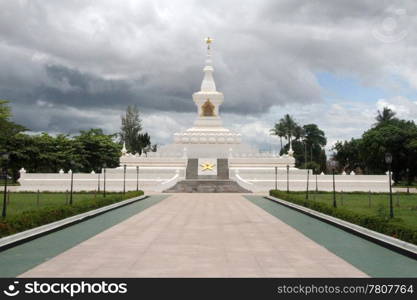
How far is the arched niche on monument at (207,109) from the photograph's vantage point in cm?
6950

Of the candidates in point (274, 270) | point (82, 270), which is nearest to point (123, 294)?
point (82, 270)

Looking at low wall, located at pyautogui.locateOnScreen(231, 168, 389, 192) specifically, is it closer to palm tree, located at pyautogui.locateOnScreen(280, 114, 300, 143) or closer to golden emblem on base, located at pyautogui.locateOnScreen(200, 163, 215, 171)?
golden emblem on base, located at pyautogui.locateOnScreen(200, 163, 215, 171)

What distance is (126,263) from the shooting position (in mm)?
10938

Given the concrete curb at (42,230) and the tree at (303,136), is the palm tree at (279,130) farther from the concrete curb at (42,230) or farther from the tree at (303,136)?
the concrete curb at (42,230)

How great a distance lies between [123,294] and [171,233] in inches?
317

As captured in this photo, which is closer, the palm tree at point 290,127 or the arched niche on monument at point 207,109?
the arched niche on monument at point 207,109

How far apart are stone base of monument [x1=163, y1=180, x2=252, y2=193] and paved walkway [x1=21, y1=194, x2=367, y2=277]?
26.3m

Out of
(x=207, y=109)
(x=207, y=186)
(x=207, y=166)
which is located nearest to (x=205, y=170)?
(x=207, y=166)

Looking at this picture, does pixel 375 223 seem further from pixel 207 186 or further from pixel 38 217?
pixel 207 186

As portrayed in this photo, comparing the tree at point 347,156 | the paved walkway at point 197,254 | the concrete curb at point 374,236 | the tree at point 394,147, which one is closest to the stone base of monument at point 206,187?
the tree at point 394,147

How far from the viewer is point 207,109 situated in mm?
69625

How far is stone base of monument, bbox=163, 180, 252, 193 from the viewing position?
45.5m

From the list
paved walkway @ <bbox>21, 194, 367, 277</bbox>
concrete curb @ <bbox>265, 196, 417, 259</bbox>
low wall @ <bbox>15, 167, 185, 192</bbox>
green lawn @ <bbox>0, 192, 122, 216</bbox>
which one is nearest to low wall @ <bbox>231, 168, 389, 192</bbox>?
low wall @ <bbox>15, 167, 185, 192</bbox>

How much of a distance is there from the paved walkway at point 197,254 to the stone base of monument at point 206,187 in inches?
1034
